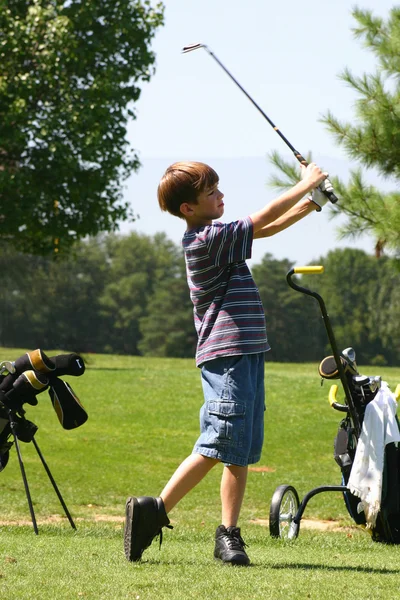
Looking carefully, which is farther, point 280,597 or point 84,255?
point 84,255

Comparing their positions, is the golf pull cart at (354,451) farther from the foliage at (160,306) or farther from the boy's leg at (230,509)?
the foliage at (160,306)

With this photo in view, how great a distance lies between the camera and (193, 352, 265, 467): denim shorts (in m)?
4.19

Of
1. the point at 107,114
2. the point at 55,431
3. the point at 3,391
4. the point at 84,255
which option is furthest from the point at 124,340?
the point at 3,391

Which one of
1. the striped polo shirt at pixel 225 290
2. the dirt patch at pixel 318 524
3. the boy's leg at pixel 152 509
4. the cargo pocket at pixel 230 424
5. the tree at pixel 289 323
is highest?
the tree at pixel 289 323

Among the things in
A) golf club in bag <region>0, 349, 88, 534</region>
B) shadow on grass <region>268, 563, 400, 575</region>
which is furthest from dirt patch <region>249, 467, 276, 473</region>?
shadow on grass <region>268, 563, 400, 575</region>

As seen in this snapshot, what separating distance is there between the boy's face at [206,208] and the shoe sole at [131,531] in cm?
122

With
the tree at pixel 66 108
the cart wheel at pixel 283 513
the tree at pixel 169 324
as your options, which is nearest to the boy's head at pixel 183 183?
the cart wheel at pixel 283 513

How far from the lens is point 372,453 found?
5539 millimetres

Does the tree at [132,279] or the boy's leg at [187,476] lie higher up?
the tree at [132,279]

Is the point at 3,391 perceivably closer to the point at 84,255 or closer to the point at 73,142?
the point at 73,142

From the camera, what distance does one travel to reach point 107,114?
22672mm

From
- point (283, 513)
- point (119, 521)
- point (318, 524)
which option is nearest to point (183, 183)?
point (283, 513)

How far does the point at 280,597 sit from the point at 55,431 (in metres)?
11.9

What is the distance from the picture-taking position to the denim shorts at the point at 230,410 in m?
4.19
